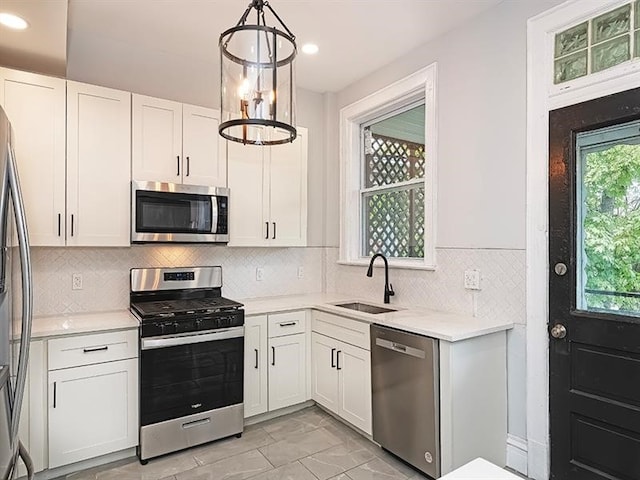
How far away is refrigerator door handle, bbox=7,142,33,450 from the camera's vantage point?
5.30 ft

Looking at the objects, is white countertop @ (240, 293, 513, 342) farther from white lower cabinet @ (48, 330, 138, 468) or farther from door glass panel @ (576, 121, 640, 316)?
white lower cabinet @ (48, 330, 138, 468)

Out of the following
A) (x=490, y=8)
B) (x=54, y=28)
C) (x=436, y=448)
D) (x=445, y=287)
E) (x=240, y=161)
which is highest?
(x=490, y=8)

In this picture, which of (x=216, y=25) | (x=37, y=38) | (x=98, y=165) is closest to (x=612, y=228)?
(x=216, y=25)

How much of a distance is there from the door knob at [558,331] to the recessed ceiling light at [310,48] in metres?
2.61

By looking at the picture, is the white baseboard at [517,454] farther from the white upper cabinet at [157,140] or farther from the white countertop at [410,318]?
the white upper cabinet at [157,140]

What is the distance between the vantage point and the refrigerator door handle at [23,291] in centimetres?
161

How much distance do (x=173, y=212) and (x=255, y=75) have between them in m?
1.53

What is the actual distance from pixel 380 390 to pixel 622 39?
2.38 metres

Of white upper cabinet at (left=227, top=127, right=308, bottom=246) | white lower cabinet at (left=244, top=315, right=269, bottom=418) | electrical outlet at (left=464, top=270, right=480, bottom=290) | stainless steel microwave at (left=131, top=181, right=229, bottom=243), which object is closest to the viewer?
electrical outlet at (left=464, top=270, right=480, bottom=290)

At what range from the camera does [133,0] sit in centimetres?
250

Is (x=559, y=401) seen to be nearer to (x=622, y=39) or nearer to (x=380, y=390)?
(x=380, y=390)

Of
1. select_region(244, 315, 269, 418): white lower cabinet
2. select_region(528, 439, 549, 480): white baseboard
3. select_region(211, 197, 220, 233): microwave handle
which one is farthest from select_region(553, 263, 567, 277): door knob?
select_region(211, 197, 220, 233): microwave handle

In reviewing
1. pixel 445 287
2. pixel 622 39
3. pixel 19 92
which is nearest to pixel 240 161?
pixel 19 92

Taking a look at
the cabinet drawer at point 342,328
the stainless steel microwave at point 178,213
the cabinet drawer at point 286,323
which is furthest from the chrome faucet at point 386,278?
the stainless steel microwave at point 178,213
